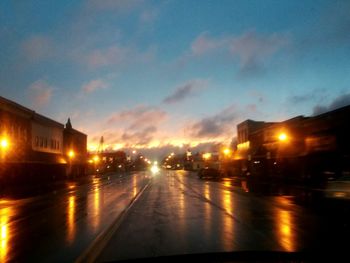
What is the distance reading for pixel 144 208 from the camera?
65.4 ft

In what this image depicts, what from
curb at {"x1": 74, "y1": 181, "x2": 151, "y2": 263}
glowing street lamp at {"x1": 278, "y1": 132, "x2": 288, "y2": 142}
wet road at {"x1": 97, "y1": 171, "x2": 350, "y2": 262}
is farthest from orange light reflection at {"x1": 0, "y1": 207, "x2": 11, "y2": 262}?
glowing street lamp at {"x1": 278, "y1": 132, "x2": 288, "y2": 142}

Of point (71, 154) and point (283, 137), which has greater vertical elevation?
point (71, 154)

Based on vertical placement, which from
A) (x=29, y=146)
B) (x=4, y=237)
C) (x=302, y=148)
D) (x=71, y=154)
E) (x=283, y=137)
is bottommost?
(x=4, y=237)

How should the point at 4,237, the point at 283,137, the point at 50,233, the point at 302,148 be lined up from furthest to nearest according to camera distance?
the point at 283,137 → the point at 302,148 → the point at 50,233 → the point at 4,237

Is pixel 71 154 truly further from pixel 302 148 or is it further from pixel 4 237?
pixel 4 237

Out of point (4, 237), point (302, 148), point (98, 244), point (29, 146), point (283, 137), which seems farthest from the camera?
point (29, 146)

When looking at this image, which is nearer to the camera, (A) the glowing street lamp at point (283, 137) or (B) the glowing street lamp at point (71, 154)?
(A) the glowing street lamp at point (283, 137)

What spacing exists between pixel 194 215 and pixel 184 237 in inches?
207

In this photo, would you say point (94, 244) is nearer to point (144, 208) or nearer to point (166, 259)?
point (166, 259)

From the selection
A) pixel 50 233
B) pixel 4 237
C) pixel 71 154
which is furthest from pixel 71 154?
pixel 4 237

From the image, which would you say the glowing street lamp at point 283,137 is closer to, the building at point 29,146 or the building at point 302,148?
the building at point 302,148

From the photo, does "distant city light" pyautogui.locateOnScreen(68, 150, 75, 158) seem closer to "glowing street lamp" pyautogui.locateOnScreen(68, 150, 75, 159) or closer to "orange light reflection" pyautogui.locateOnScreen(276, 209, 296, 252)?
"glowing street lamp" pyautogui.locateOnScreen(68, 150, 75, 159)

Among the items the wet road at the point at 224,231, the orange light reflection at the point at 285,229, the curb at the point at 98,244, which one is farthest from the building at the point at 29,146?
the orange light reflection at the point at 285,229

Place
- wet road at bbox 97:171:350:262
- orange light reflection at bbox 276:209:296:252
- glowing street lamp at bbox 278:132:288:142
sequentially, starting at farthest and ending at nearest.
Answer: glowing street lamp at bbox 278:132:288:142 → orange light reflection at bbox 276:209:296:252 → wet road at bbox 97:171:350:262
